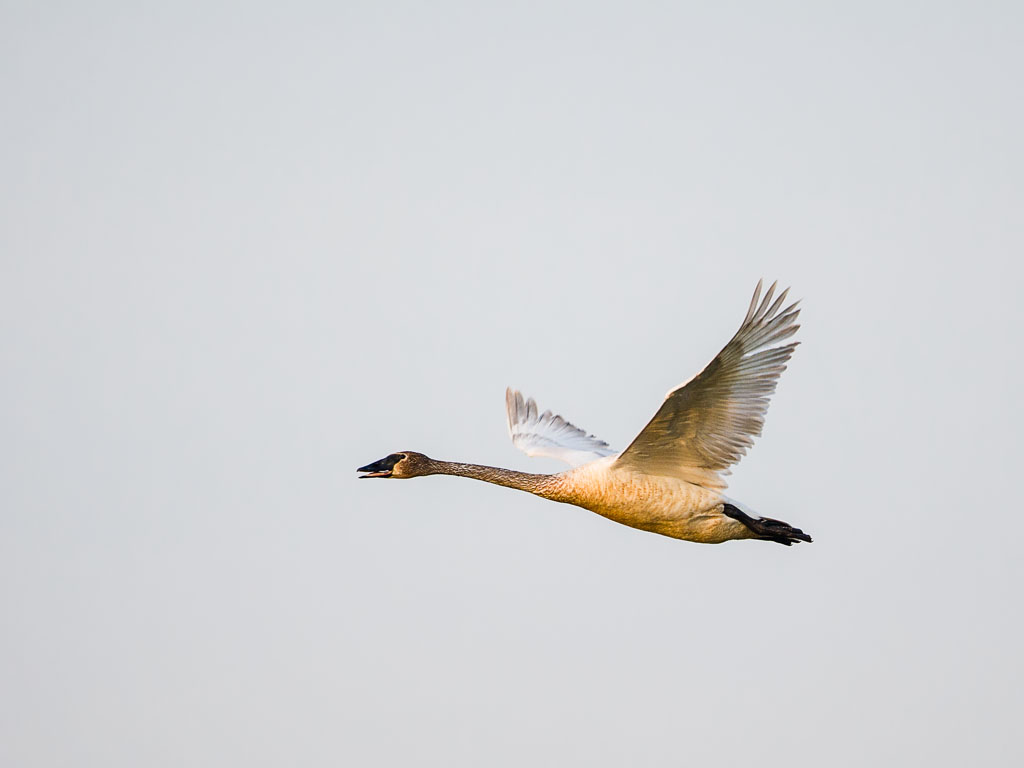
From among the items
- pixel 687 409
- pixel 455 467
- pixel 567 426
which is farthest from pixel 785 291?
pixel 567 426

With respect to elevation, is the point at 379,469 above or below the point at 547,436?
below

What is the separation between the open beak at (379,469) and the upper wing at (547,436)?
12.8ft

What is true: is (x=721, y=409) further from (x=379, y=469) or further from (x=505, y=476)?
(x=379, y=469)

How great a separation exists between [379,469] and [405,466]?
0.41 m

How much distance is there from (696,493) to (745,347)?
2551 millimetres

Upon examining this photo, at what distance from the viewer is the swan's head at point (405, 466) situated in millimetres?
20766

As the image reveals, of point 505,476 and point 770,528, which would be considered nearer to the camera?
point 770,528

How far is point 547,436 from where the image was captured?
25.0m

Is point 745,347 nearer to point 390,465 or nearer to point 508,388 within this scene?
point 390,465

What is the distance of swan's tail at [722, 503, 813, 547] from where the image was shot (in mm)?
18688

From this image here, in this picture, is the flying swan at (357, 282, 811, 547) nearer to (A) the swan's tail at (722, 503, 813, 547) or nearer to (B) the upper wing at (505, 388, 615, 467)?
(A) the swan's tail at (722, 503, 813, 547)

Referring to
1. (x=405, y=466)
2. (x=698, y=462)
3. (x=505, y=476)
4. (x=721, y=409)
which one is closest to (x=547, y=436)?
(x=405, y=466)

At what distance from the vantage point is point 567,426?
25.3 metres

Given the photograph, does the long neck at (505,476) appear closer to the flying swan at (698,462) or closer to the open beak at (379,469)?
the flying swan at (698,462)
